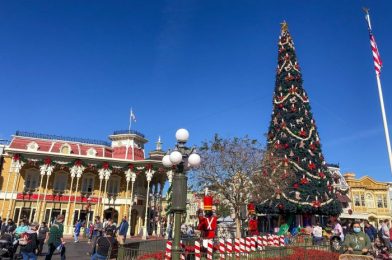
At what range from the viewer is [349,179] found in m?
51.2

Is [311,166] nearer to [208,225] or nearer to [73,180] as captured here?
[208,225]

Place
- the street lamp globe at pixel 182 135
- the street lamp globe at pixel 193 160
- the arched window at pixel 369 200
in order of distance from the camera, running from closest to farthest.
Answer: the street lamp globe at pixel 193 160, the street lamp globe at pixel 182 135, the arched window at pixel 369 200

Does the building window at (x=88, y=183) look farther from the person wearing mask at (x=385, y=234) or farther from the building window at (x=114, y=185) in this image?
the person wearing mask at (x=385, y=234)

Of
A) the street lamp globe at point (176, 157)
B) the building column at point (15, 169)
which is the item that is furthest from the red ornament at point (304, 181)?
the building column at point (15, 169)

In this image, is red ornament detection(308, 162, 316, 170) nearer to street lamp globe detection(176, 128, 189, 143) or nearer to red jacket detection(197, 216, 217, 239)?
red jacket detection(197, 216, 217, 239)

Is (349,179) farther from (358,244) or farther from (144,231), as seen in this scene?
(358,244)

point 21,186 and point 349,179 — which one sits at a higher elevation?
Result: point 349,179

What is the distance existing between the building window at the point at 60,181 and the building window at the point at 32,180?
199 centimetres

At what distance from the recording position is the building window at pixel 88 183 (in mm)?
37469

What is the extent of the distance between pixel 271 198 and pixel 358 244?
14407 mm

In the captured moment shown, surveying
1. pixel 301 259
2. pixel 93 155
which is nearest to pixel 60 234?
pixel 301 259

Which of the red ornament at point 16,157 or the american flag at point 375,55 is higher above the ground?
the american flag at point 375,55

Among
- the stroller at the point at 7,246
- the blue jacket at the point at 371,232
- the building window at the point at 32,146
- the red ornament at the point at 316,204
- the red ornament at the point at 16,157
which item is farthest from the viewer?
the building window at the point at 32,146

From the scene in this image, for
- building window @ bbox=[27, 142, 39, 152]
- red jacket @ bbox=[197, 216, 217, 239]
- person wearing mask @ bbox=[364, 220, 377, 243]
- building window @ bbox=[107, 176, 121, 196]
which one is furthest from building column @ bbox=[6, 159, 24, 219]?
person wearing mask @ bbox=[364, 220, 377, 243]
